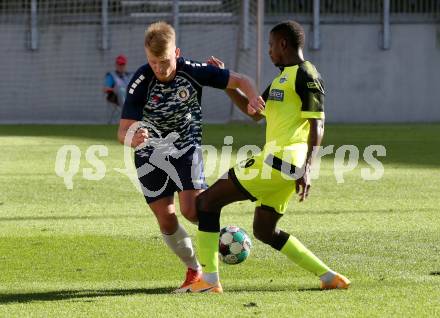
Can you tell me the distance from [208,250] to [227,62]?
24356mm

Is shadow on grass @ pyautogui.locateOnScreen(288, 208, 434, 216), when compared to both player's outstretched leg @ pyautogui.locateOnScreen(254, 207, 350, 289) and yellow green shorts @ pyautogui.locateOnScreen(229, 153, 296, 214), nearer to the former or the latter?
player's outstretched leg @ pyautogui.locateOnScreen(254, 207, 350, 289)

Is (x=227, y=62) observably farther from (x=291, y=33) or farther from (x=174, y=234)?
(x=291, y=33)

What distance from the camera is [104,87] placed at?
31.4m

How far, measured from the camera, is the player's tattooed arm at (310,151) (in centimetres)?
693

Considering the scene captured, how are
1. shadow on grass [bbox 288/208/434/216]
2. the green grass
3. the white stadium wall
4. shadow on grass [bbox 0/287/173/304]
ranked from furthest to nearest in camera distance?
the white stadium wall → shadow on grass [bbox 288/208/434/216] → shadow on grass [bbox 0/287/173/304] → the green grass

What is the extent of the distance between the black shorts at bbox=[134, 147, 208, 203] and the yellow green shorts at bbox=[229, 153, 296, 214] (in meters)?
0.55

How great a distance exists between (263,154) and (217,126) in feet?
68.8

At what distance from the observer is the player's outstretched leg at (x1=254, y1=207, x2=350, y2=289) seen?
7.22 meters

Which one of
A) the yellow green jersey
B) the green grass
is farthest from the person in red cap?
the yellow green jersey

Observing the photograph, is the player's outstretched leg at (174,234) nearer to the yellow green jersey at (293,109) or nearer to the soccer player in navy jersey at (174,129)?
the soccer player in navy jersey at (174,129)

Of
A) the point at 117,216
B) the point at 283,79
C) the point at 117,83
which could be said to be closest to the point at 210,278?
the point at 283,79

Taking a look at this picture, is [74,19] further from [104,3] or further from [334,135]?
[334,135]

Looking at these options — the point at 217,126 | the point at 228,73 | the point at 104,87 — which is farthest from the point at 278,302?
the point at 104,87

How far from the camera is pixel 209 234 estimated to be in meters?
7.29
